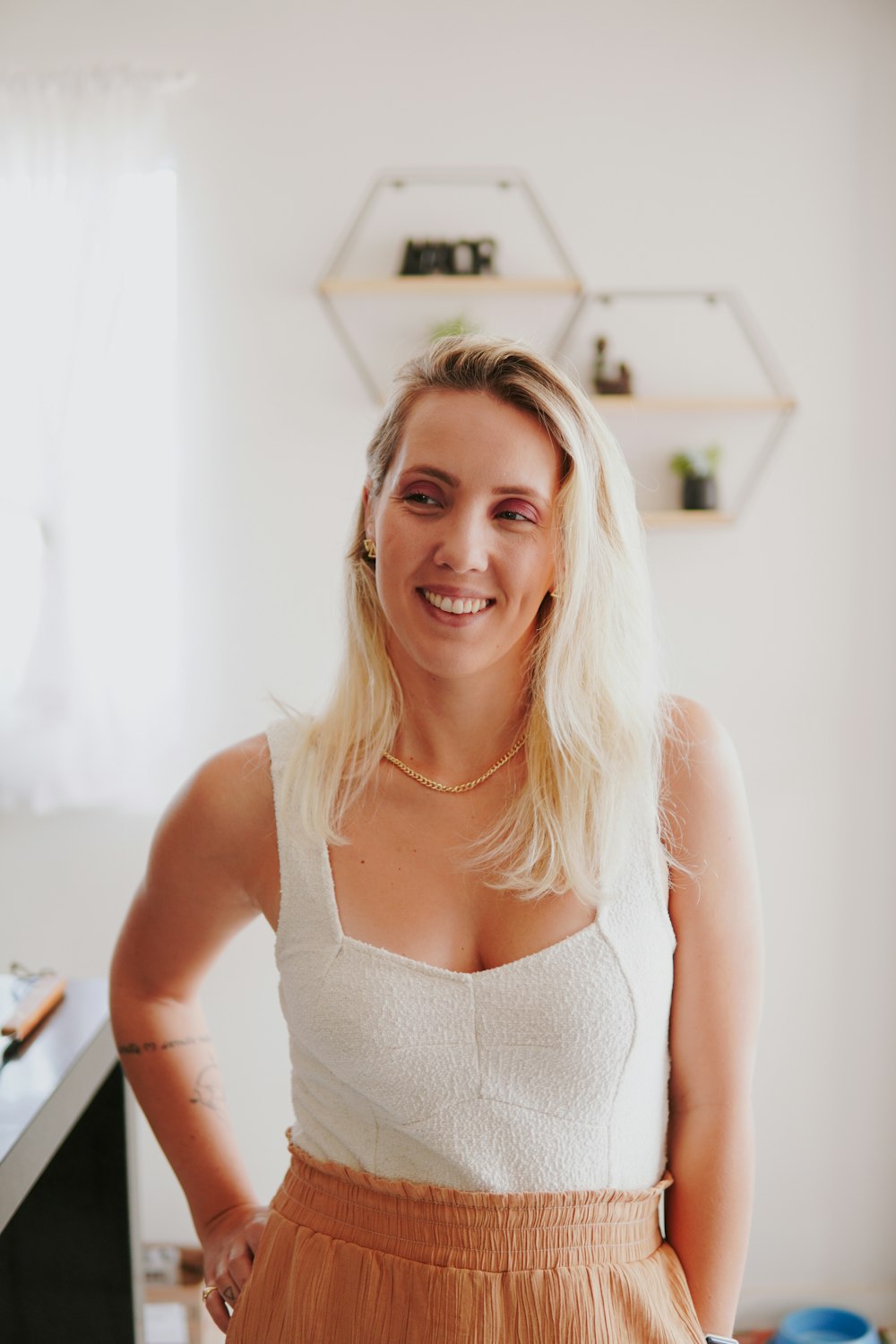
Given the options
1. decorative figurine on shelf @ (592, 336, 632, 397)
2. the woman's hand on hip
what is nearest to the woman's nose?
the woman's hand on hip

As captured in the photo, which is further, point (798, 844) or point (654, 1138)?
point (798, 844)

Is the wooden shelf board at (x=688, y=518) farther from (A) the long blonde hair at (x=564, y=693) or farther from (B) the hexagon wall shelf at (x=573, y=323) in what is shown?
(A) the long blonde hair at (x=564, y=693)

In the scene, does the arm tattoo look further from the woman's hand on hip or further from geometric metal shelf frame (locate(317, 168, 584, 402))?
geometric metal shelf frame (locate(317, 168, 584, 402))

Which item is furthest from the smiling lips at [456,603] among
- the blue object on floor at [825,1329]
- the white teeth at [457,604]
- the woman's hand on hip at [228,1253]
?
the blue object on floor at [825,1329]

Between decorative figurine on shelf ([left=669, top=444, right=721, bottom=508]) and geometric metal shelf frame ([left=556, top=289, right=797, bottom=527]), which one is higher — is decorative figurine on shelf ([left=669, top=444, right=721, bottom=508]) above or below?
below

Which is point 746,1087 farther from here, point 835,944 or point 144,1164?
point 144,1164

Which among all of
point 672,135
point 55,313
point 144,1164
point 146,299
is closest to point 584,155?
point 672,135

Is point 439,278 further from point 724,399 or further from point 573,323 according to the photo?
point 724,399

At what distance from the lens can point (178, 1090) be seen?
56.5 inches

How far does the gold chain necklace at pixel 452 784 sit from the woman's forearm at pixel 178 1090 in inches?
15.9

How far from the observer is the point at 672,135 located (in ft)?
8.64

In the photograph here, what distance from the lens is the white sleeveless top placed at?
115cm

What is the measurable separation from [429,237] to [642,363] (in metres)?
0.52

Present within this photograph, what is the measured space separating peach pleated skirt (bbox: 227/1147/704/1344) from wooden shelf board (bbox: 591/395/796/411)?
1.75 meters
